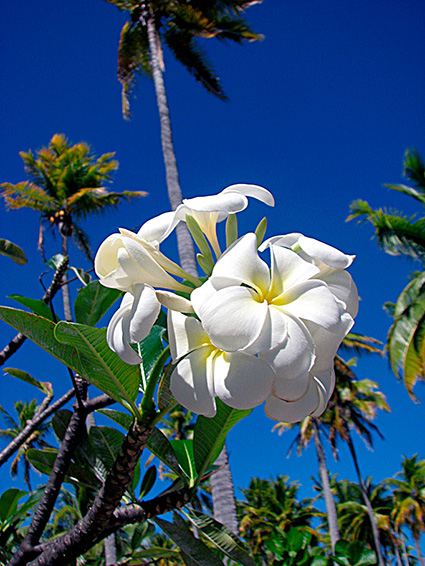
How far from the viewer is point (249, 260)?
591 mm

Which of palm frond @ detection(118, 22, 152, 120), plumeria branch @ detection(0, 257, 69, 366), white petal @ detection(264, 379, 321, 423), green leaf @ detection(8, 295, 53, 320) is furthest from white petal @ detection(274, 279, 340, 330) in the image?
palm frond @ detection(118, 22, 152, 120)

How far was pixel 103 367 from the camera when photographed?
0.79m

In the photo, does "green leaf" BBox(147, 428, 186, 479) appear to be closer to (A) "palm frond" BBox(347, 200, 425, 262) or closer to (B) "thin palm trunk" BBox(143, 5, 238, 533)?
(B) "thin palm trunk" BBox(143, 5, 238, 533)

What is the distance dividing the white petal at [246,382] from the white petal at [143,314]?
123mm

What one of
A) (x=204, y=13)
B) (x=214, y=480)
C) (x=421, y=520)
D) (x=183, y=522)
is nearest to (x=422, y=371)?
(x=214, y=480)

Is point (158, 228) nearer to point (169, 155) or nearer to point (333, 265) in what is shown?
point (333, 265)

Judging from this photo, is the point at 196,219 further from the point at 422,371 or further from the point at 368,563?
the point at 422,371

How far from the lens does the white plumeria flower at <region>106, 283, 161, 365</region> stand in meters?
0.60

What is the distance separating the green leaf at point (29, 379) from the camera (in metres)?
1.57

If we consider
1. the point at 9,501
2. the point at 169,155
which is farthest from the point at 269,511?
the point at 9,501

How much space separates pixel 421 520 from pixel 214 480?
24.4 metres

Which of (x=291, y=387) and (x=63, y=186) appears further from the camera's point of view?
(x=63, y=186)

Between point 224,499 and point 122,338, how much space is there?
4.30m

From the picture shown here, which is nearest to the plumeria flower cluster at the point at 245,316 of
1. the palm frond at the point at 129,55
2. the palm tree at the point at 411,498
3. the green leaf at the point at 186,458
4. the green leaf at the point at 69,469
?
the green leaf at the point at 186,458
